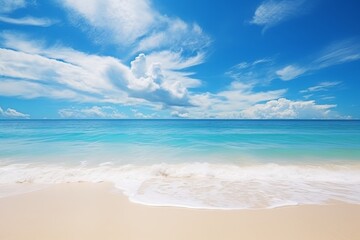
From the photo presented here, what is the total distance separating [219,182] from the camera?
7000 mm

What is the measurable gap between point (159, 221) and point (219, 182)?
11.4 feet

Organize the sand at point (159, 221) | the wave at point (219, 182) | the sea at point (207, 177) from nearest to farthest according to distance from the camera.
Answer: the sand at point (159, 221) < the wave at point (219, 182) < the sea at point (207, 177)

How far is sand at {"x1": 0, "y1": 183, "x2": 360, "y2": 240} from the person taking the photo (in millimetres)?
3582

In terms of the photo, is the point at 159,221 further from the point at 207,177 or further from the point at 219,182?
the point at 207,177

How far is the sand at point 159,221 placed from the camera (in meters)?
3.58

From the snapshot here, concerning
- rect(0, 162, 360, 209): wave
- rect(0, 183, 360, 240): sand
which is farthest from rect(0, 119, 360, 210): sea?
rect(0, 183, 360, 240): sand

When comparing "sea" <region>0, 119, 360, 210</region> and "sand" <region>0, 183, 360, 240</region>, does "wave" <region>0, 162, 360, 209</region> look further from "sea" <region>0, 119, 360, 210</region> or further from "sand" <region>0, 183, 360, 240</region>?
"sand" <region>0, 183, 360, 240</region>

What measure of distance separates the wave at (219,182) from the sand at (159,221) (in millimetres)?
474

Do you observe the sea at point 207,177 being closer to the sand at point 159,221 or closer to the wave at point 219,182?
the wave at point 219,182

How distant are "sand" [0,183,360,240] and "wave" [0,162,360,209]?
0.47 meters

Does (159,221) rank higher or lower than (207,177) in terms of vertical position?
higher

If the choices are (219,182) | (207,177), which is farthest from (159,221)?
(207,177)

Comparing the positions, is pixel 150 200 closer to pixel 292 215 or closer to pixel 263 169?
pixel 292 215

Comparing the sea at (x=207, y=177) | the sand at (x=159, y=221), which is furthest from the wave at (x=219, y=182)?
the sand at (x=159, y=221)
